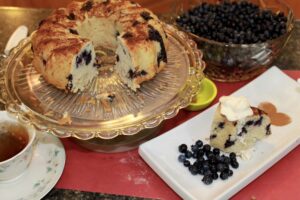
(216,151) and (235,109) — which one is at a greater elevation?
(235,109)

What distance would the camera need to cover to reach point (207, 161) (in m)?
1.15

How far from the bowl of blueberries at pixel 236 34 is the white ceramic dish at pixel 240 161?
6 cm

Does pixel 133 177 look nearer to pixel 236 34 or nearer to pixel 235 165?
pixel 235 165

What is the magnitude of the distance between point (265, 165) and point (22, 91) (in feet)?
2.20

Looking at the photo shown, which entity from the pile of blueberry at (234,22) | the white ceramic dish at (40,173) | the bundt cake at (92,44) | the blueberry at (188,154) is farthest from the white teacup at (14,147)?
the pile of blueberry at (234,22)

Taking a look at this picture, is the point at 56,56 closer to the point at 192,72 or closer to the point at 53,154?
the point at 53,154

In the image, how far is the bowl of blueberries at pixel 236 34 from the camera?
135 cm

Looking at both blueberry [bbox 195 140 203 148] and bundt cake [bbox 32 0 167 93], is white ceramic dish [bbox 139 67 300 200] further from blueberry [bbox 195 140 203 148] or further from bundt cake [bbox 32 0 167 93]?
bundt cake [bbox 32 0 167 93]

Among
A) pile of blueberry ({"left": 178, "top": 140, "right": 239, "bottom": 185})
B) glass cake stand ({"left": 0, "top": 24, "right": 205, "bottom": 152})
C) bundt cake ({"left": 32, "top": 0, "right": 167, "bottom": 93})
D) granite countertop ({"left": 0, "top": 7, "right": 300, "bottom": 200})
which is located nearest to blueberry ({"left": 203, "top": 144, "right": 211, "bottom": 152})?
pile of blueberry ({"left": 178, "top": 140, "right": 239, "bottom": 185})

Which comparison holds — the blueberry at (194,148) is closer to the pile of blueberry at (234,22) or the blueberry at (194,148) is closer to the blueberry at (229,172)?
the blueberry at (229,172)

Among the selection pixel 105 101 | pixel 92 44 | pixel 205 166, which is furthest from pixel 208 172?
pixel 92 44

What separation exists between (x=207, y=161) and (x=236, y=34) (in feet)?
1.48

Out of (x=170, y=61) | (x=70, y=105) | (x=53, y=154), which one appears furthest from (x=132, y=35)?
(x=53, y=154)

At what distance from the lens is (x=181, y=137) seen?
1.22 m
